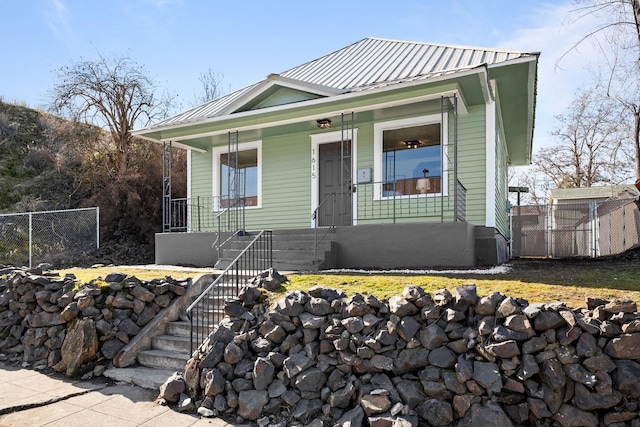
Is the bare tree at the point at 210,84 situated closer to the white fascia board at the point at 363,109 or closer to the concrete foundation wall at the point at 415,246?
the white fascia board at the point at 363,109

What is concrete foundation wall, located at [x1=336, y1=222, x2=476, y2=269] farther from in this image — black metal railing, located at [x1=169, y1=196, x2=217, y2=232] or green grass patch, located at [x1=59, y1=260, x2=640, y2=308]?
black metal railing, located at [x1=169, y1=196, x2=217, y2=232]

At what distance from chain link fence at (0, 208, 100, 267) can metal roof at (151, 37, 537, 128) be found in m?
5.42

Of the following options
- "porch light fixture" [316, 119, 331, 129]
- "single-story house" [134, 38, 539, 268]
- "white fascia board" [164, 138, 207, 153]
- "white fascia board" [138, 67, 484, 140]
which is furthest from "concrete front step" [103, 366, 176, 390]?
"white fascia board" [164, 138, 207, 153]

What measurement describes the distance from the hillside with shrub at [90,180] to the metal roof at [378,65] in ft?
16.0

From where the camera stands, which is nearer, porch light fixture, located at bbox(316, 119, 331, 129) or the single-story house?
the single-story house

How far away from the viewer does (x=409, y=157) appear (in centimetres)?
806

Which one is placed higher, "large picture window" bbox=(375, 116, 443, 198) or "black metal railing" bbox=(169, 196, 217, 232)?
"large picture window" bbox=(375, 116, 443, 198)

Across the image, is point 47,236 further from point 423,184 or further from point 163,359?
point 423,184

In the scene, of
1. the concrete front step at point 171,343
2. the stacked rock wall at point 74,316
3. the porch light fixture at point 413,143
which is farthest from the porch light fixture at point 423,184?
the concrete front step at point 171,343

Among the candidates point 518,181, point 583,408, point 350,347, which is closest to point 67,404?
point 350,347

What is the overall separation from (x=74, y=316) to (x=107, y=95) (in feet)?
42.1

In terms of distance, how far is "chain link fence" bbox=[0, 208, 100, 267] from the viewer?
11.4 m

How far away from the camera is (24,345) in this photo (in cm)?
523

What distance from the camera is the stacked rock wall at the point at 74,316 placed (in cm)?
469
